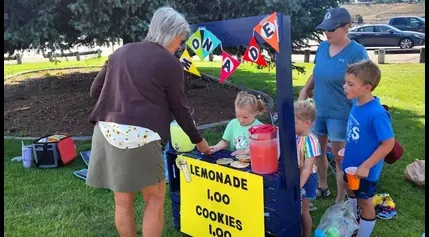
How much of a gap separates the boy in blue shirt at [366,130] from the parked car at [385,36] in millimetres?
17290

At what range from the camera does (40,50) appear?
657cm

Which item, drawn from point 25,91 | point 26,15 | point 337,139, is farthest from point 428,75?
point 25,91

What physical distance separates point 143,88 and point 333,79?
1.53m

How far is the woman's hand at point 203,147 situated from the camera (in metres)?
2.74

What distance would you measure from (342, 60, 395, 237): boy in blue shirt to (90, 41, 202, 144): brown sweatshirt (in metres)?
1.03

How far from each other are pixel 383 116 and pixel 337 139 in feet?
2.69

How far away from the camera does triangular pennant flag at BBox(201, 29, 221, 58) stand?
277 cm

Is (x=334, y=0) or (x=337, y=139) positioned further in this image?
(x=334, y=0)

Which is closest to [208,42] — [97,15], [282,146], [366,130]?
[282,146]

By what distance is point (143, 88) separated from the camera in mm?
2361

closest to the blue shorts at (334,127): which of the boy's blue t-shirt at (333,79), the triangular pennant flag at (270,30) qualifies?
the boy's blue t-shirt at (333,79)

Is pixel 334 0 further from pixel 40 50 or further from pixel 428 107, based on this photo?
pixel 428 107

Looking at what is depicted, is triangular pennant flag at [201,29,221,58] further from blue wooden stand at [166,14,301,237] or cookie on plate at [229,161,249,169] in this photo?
cookie on plate at [229,161,249,169]

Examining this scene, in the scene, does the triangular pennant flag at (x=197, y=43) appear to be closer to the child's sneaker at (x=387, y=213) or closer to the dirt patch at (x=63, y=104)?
the child's sneaker at (x=387, y=213)
